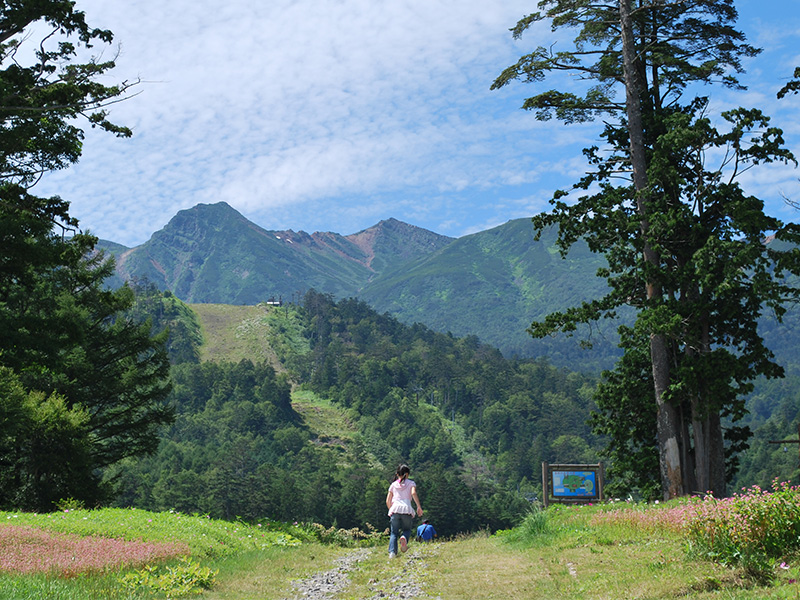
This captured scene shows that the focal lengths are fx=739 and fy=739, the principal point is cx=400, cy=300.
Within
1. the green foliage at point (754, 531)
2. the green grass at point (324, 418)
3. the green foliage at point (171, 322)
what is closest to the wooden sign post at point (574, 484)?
the green foliage at point (754, 531)

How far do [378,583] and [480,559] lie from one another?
7.83ft

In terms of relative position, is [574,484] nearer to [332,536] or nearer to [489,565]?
[332,536]

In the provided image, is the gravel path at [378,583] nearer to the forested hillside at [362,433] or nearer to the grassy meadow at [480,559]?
the grassy meadow at [480,559]

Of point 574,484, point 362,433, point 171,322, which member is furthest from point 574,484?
point 171,322

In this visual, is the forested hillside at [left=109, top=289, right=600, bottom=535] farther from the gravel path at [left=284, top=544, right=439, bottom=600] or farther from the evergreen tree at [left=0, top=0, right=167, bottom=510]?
the gravel path at [left=284, top=544, right=439, bottom=600]

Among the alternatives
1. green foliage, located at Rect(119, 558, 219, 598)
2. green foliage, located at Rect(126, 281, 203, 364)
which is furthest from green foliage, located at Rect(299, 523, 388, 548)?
green foliage, located at Rect(126, 281, 203, 364)

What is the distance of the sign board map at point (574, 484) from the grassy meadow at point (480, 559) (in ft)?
11.3

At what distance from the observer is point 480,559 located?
11672 millimetres

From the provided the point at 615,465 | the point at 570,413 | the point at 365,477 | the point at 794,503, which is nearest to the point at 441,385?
the point at 570,413

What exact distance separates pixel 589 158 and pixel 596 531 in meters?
11.0

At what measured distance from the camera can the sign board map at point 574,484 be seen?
1844cm

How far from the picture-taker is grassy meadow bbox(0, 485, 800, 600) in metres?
7.48

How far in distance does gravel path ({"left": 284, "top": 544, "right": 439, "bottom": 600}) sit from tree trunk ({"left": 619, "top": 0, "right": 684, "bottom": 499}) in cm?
679

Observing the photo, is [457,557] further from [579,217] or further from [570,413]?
[570,413]
